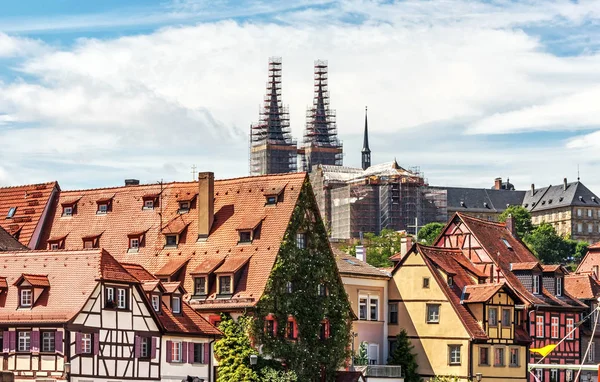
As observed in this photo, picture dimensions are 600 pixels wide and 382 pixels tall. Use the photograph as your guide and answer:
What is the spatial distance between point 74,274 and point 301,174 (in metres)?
16.4

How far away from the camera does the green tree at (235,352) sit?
75.0 meters

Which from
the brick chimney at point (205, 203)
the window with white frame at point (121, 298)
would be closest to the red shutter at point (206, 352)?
the window with white frame at point (121, 298)

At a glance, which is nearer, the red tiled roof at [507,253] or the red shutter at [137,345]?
the red shutter at [137,345]

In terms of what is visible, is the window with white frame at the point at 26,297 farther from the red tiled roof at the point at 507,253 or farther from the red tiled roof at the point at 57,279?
the red tiled roof at the point at 507,253

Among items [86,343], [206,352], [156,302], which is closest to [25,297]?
[86,343]

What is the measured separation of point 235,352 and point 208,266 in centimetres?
518

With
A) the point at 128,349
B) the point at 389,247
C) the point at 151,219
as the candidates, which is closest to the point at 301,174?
the point at 151,219

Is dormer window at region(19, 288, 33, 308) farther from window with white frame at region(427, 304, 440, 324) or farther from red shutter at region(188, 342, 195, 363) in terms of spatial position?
window with white frame at region(427, 304, 440, 324)

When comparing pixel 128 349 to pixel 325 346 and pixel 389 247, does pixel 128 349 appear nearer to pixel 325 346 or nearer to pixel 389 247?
pixel 325 346

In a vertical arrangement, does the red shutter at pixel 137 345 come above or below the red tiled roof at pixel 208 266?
below

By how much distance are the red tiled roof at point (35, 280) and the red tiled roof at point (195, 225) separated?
10487mm

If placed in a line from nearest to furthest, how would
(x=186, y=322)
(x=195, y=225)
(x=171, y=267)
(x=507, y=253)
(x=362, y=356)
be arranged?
(x=186, y=322) < (x=171, y=267) < (x=195, y=225) < (x=362, y=356) < (x=507, y=253)

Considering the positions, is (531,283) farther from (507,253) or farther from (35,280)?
(35,280)

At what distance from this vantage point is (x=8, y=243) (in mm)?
81562
